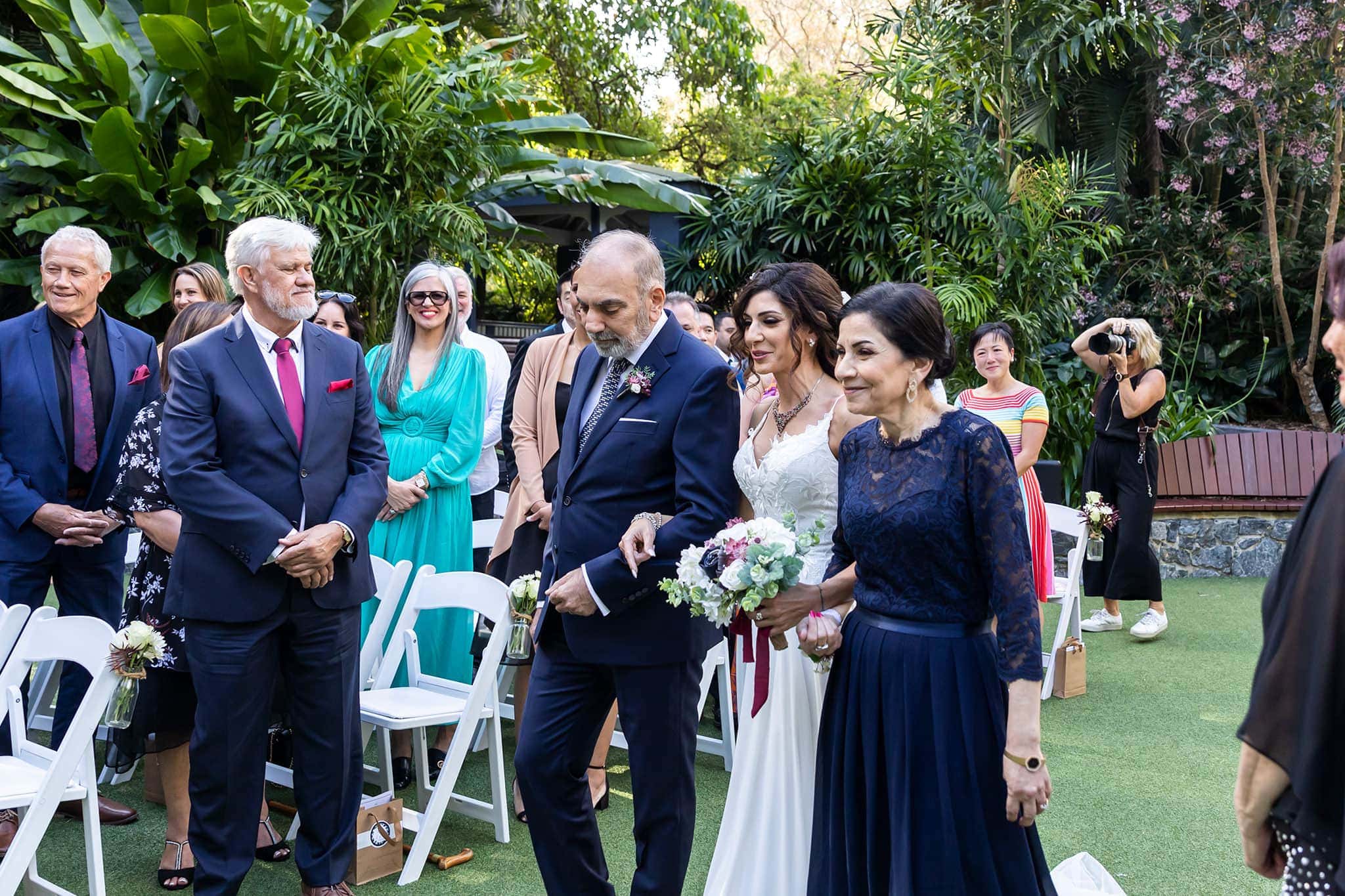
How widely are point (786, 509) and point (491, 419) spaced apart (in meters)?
3.13

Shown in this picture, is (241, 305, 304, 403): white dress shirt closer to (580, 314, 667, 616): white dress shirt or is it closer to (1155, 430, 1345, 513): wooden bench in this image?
(580, 314, 667, 616): white dress shirt

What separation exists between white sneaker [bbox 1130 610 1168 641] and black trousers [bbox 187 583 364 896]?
604cm

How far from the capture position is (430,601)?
4.78 metres

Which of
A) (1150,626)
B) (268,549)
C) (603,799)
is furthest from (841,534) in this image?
(1150,626)

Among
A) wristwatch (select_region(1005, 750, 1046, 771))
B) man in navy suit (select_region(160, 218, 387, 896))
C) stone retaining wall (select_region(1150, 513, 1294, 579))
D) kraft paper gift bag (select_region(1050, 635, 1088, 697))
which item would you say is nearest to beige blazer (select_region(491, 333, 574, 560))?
man in navy suit (select_region(160, 218, 387, 896))

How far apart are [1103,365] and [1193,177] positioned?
9102 mm

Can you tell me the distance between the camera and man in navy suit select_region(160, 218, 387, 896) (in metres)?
3.58

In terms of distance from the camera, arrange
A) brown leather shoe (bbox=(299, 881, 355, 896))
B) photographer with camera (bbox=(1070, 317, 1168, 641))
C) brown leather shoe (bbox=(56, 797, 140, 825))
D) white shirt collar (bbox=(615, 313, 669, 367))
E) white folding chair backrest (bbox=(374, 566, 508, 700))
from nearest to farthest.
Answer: white shirt collar (bbox=(615, 313, 669, 367)) → brown leather shoe (bbox=(299, 881, 355, 896)) → white folding chair backrest (bbox=(374, 566, 508, 700)) → brown leather shoe (bbox=(56, 797, 140, 825)) → photographer with camera (bbox=(1070, 317, 1168, 641))

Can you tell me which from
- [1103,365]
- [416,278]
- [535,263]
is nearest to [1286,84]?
[1103,365]

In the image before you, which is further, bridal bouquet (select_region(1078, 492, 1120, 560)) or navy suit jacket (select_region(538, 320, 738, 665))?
bridal bouquet (select_region(1078, 492, 1120, 560))

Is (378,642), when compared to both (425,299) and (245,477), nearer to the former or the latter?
(245,477)

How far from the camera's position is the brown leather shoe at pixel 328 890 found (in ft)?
12.7

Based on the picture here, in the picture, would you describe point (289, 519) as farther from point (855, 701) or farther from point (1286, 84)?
point (1286, 84)

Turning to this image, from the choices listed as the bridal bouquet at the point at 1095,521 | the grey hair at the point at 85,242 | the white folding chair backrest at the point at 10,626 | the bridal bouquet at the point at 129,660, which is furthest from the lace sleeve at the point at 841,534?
the bridal bouquet at the point at 1095,521
